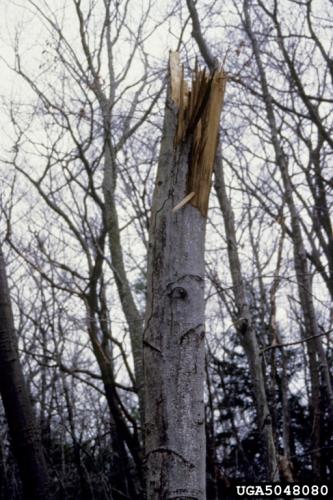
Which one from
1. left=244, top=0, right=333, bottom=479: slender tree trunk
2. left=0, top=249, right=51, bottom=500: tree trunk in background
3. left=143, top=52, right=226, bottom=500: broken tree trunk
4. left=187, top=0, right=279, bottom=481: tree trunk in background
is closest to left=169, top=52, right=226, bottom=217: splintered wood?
left=143, top=52, right=226, bottom=500: broken tree trunk

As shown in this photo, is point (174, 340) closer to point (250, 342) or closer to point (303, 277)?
point (250, 342)

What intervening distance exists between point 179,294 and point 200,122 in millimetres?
600

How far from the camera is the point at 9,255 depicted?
34.2ft

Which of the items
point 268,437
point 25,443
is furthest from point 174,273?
point 268,437

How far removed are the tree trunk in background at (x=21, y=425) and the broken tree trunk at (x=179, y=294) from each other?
1.61 metres

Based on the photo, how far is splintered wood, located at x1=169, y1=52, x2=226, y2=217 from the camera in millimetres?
1546

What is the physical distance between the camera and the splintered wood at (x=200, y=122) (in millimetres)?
1546

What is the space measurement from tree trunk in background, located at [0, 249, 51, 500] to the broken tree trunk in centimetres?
161

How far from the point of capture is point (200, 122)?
1.60 meters

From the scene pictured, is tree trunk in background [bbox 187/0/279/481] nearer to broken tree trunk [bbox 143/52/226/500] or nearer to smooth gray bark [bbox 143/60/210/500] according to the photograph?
broken tree trunk [bbox 143/52/226/500]

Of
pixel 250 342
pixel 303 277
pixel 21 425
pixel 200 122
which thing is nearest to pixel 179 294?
pixel 200 122

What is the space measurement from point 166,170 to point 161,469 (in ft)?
2.84

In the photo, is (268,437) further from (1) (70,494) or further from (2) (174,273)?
(1) (70,494)

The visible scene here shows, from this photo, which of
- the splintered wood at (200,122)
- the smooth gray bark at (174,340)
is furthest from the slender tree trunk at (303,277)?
the smooth gray bark at (174,340)
